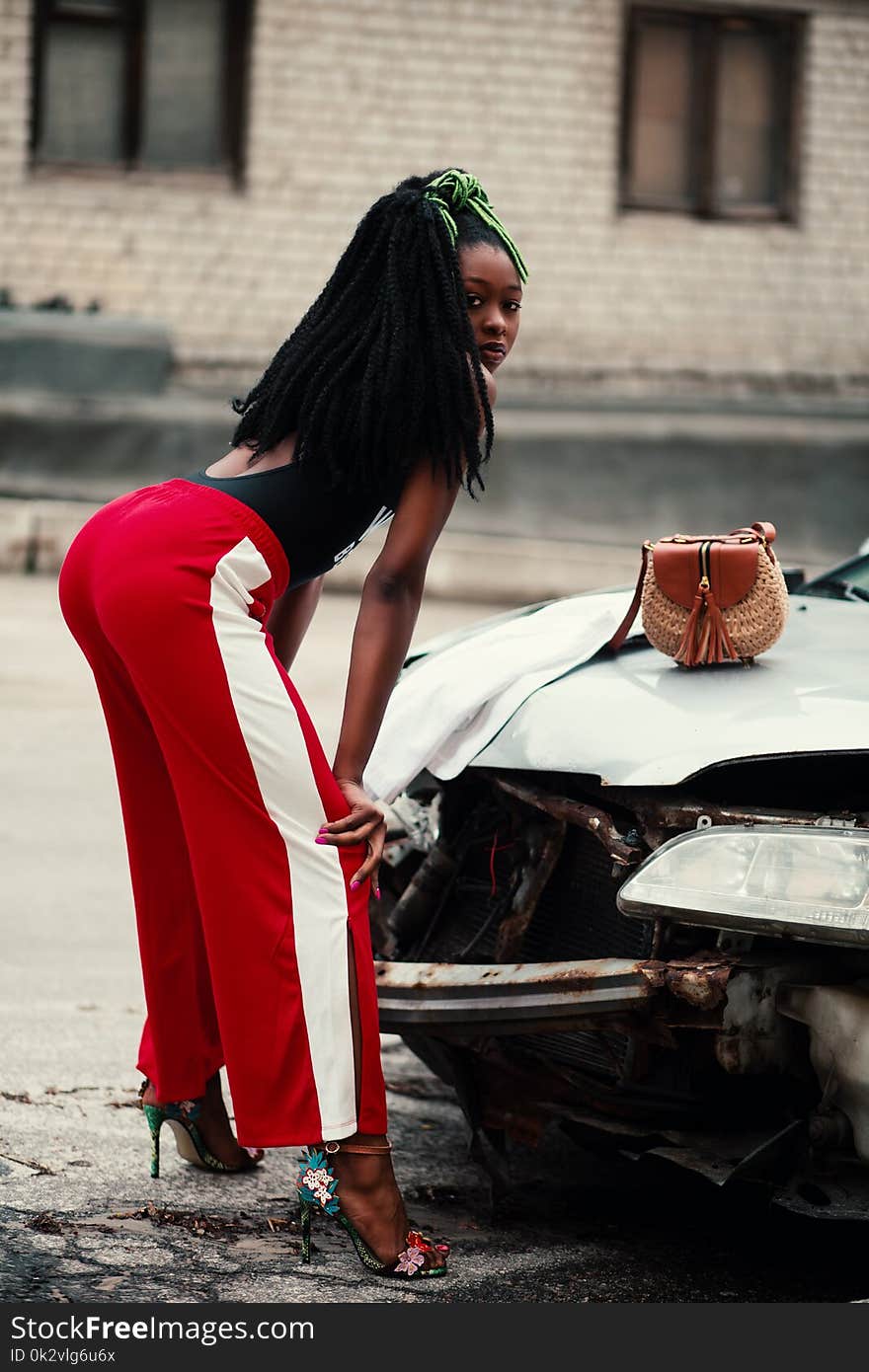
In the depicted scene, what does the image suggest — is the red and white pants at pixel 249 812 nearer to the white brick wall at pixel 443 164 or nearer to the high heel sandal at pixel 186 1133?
the high heel sandal at pixel 186 1133

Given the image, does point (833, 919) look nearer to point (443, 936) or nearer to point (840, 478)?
point (443, 936)

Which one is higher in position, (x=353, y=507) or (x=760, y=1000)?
(x=353, y=507)

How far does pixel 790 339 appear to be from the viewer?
16469mm

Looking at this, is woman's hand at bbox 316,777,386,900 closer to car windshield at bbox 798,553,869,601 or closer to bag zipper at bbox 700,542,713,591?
bag zipper at bbox 700,542,713,591

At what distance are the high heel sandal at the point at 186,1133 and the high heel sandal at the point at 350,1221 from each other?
49cm

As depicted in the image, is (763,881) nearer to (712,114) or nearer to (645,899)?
(645,899)

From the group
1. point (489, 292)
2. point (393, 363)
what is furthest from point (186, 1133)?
point (489, 292)

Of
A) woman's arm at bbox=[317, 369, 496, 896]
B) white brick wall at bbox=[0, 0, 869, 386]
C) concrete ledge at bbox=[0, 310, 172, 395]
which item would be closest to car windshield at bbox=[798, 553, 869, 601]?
woman's arm at bbox=[317, 369, 496, 896]

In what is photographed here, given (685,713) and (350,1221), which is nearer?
(350,1221)

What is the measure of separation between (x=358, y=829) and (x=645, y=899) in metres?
0.49

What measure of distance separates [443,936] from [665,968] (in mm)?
919

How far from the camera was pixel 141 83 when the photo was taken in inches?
603

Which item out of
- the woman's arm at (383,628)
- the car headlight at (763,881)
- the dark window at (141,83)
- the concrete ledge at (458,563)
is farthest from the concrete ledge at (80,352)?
the car headlight at (763,881)

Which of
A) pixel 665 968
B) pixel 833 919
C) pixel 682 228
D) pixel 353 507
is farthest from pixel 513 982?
pixel 682 228
